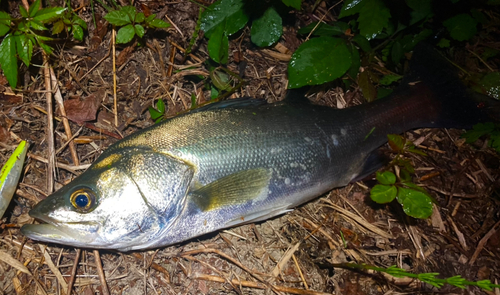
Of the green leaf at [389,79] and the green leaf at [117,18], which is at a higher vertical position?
the green leaf at [117,18]

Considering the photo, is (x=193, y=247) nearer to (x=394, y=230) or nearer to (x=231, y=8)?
(x=394, y=230)

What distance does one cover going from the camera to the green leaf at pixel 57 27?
2576mm

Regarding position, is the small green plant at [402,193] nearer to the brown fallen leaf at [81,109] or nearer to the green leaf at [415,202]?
the green leaf at [415,202]

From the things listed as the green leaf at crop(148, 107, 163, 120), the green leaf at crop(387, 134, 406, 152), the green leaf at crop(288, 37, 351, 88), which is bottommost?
the green leaf at crop(387, 134, 406, 152)

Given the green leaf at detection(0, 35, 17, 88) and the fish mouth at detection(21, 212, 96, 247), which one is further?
the green leaf at detection(0, 35, 17, 88)

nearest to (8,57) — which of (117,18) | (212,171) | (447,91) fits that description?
(117,18)

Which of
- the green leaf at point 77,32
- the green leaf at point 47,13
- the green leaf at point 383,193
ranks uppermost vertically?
the green leaf at point 47,13

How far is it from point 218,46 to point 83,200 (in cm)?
166

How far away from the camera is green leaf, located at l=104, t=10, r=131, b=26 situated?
2635 millimetres

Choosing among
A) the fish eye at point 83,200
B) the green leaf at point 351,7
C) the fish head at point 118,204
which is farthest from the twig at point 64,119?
the green leaf at point 351,7

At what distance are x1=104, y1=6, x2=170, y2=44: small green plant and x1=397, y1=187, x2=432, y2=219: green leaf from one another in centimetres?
259

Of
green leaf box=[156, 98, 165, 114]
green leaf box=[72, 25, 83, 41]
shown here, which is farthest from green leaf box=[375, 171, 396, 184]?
green leaf box=[72, 25, 83, 41]

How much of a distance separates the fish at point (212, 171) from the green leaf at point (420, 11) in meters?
0.93

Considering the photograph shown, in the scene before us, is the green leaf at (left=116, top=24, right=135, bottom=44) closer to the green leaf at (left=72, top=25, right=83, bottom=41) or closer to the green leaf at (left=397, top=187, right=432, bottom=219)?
the green leaf at (left=72, top=25, right=83, bottom=41)
